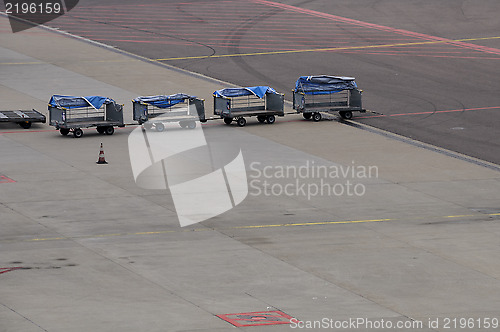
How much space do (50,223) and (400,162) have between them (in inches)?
753

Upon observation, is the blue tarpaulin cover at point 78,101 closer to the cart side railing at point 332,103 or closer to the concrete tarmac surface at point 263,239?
the concrete tarmac surface at point 263,239

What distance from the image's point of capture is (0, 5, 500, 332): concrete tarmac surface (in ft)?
95.9

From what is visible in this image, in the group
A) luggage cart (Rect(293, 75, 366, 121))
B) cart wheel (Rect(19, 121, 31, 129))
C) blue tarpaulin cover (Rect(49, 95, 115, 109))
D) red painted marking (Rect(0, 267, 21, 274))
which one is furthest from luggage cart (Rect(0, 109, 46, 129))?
red painted marking (Rect(0, 267, 21, 274))

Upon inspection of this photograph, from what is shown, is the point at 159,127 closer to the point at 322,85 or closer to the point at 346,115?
the point at 322,85

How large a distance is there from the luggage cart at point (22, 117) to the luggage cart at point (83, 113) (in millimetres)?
1433

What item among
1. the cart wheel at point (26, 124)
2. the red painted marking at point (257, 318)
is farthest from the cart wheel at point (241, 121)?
the red painted marking at point (257, 318)

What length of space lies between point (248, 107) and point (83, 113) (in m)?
9.56

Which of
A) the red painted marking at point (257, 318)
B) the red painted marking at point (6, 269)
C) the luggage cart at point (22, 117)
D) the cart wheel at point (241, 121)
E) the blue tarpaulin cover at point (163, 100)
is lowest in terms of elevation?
the red painted marking at point (257, 318)

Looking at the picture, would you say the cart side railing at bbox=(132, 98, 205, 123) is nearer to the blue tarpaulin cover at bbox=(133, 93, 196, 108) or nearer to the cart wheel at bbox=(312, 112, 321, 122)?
the blue tarpaulin cover at bbox=(133, 93, 196, 108)

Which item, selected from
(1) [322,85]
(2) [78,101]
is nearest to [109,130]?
(2) [78,101]

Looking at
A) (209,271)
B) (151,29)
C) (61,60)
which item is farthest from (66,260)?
(151,29)

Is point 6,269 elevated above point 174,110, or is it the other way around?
point 174,110

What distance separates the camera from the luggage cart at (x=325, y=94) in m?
60.2

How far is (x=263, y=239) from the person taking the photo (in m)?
37.1
